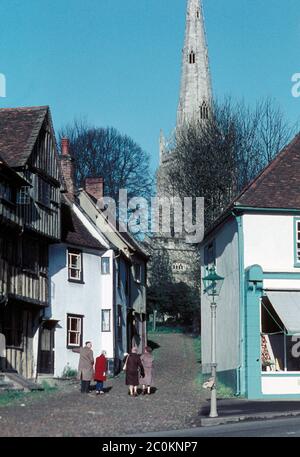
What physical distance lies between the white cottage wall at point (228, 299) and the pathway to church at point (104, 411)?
1.75m

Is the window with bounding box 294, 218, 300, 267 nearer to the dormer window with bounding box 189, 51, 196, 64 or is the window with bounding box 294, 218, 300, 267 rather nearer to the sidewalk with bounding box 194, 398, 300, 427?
the sidewalk with bounding box 194, 398, 300, 427

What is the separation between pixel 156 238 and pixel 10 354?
119 ft

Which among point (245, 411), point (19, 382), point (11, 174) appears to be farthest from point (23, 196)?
point (245, 411)

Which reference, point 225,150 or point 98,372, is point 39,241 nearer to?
point 98,372

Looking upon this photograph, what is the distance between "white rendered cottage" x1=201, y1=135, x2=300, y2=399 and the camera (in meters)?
30.4

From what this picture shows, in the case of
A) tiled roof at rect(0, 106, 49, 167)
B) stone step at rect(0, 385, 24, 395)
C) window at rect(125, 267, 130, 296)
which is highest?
tiled roof at rect(0, 106, 49, 167)

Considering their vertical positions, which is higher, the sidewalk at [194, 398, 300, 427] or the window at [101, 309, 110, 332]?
the window at [101, 309, 110, 332]

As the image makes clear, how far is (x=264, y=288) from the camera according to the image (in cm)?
Answer: 3116

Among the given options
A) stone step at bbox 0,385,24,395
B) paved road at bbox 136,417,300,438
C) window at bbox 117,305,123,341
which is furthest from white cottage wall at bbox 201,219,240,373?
window at bbox 117,305,123,341

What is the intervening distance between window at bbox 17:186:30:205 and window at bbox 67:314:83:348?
295 inches

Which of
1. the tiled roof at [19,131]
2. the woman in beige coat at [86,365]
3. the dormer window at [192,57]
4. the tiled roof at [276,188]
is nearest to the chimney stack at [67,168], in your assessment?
the tiled roof at [19,131]

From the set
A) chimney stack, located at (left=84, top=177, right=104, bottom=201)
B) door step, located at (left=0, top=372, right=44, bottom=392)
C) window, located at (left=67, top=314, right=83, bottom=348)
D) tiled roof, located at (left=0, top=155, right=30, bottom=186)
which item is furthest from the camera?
chimney stack, located at (left=84, top=177, right=104, bottom=201)

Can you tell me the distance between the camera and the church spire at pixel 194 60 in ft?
333

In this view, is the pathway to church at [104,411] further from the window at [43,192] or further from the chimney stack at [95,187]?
the chimney stack at [95,187]
